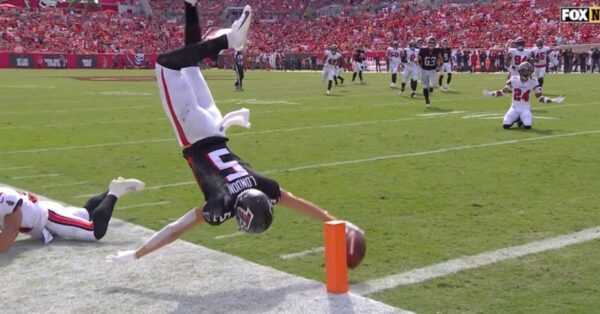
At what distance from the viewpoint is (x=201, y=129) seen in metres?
4.37

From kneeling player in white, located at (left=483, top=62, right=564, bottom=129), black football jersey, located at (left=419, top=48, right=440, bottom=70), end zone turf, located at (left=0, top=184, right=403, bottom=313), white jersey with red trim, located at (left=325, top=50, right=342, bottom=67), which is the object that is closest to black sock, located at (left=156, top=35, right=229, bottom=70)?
end zone turf, located at (left=0, top=184, right=403, bottom=313)

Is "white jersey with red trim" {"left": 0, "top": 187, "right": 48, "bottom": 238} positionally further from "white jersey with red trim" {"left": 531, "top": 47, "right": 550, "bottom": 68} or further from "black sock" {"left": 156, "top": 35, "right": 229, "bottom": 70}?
"white jersey with red trim" {"left": 531, "top": 47, "right": 550, "bottom": 68}

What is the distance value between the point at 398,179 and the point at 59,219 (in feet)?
12.1

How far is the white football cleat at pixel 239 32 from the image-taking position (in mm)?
4445

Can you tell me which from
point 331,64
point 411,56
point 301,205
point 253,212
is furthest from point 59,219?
point 331,64

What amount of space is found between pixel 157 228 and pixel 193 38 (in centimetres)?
173

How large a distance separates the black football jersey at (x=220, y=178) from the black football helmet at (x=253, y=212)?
157 millimetres

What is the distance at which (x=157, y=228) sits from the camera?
5.68 m

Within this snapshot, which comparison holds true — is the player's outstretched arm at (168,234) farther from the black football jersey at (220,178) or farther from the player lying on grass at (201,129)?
the black football jersey at (220,178)

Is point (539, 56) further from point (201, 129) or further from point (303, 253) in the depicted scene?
point (201, 129)

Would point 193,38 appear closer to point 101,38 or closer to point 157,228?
point 157,228

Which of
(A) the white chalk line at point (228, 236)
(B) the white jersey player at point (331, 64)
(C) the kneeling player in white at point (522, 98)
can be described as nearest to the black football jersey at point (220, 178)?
(A) the white chalk line at point (228, 236)

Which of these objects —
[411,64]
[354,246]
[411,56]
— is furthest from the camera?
[411,64]

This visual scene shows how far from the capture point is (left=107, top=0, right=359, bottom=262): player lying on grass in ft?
13.6
